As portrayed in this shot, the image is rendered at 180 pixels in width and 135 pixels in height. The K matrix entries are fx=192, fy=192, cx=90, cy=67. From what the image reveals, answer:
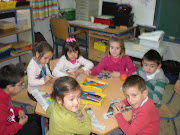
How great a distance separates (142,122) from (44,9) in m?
3.49

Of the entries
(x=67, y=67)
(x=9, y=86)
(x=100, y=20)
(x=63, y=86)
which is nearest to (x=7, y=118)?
(x=9, y=86)

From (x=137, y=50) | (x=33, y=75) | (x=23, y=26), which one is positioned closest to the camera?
(x=33, y=75)

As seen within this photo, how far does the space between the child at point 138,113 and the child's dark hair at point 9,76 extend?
83 cm

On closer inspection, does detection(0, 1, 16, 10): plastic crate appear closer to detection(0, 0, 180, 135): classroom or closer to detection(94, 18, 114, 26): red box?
detection(0, 0, 180, 135): classroom

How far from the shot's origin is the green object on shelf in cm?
457

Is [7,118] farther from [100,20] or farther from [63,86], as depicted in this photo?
[100,20]

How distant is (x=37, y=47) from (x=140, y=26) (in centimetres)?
276

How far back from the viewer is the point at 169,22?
3865 millimetres

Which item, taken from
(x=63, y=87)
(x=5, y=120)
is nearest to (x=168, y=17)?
(x=63, y=87)

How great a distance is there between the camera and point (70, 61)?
2.49 m

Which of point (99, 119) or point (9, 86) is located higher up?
point (9, 86)

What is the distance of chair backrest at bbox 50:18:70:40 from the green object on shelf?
21.1 inches

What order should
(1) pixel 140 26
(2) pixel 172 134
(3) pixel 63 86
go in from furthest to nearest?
(1) pixel 140 26
(2) pixel 172 134
(3) pixel 63 86

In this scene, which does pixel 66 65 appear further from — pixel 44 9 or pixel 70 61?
pixel 44 9
